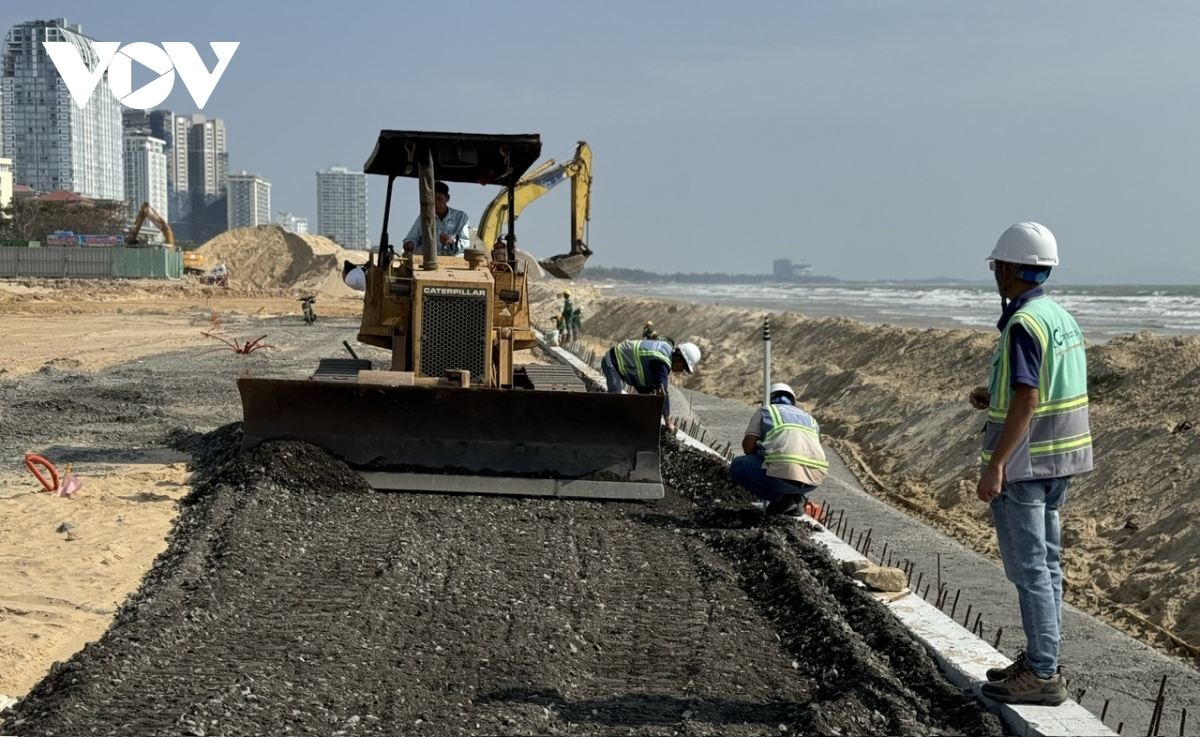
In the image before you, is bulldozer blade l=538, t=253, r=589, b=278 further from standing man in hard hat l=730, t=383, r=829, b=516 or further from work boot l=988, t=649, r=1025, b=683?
work boot l=988, t=649, r=1025, b=683

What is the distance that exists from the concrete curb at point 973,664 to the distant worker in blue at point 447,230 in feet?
16.7

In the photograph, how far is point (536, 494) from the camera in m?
8.98

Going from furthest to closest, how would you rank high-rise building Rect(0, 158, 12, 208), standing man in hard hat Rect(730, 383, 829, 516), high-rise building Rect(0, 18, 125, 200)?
1. high-rise building Rect(0, 18, 125, 200)
2. high-rise building Rect(0, 158, 12, 208)
3. standing man in hard hat Rect(730, 383, 829, 516)

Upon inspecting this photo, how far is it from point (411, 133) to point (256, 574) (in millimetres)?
4601

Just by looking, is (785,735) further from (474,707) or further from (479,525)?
(479,525)

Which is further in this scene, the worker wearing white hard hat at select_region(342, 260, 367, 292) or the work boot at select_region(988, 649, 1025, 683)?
the worker wearing white hard hat at select_region(342, 260, 367, 292)

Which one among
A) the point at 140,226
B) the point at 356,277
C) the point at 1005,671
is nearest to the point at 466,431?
the point at 356,277

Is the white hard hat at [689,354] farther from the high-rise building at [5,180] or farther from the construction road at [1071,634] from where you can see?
the high-rise building at [5,180]

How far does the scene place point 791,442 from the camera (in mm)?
8219

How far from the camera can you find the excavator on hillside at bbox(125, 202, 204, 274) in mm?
57209

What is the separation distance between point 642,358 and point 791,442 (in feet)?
8.95

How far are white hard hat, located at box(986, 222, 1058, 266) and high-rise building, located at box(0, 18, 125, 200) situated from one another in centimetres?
16130

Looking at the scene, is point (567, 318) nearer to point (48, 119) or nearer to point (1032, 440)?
point (1032, 440)

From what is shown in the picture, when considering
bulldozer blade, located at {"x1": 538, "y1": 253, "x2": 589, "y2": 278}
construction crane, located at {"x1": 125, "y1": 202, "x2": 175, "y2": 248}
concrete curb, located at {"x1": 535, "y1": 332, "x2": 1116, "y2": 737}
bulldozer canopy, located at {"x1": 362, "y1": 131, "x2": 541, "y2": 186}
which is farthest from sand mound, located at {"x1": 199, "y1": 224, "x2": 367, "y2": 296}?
concrete curb, located at {"x1": 535, "y1": 332, "x2": 1116, "y2": 737}
